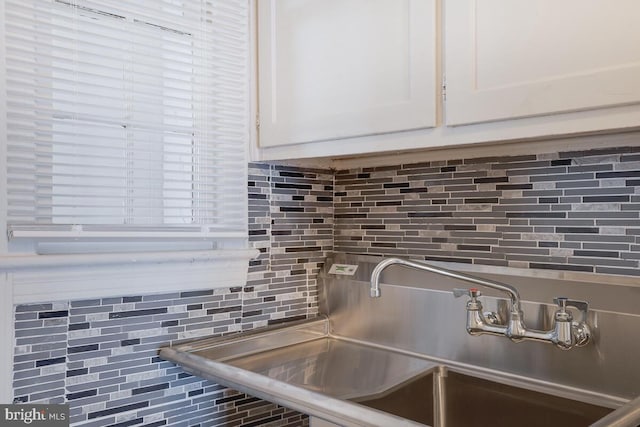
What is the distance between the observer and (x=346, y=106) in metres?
1.39

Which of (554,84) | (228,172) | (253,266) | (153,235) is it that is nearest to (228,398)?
(253,266)

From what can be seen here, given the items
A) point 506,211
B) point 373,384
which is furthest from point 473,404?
point 506,211

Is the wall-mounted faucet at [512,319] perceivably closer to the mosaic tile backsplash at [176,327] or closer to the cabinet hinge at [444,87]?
the cabinet hinge at [444,87]

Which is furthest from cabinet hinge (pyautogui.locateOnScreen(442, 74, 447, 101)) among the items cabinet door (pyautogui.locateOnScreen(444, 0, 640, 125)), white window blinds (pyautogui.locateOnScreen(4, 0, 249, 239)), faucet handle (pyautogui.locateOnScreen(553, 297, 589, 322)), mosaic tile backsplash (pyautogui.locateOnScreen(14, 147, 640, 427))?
white window blinds (pyautogui.locateOnScreen(4, 0, 249, 239))

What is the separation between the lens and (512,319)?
1.28 m

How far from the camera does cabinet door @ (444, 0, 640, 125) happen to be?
3.12 ft

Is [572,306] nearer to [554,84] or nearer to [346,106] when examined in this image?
[554,84]

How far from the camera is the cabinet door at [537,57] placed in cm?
95

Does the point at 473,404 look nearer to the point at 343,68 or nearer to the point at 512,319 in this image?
the point at 512,319

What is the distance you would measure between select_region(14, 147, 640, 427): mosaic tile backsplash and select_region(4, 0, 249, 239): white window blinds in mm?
178

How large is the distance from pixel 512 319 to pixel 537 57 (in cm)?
61

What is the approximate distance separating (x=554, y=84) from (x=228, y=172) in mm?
936

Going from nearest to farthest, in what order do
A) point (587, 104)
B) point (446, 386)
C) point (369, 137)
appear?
1. point (587, 104)
2. point (369, 137)
3. point (446, 386)

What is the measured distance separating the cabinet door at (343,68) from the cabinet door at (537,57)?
77 mm
